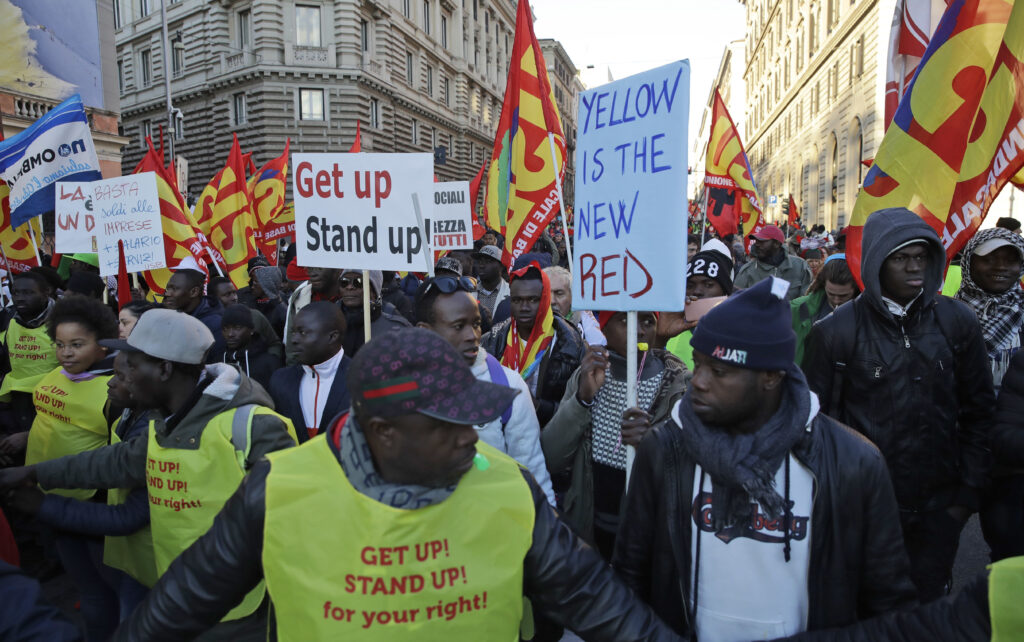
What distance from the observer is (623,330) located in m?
2.72

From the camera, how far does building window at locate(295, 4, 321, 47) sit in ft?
97.4

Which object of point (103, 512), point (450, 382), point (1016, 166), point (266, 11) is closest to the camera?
point (450, 382)

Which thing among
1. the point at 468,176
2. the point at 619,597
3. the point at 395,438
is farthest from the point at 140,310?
the point at 468,176

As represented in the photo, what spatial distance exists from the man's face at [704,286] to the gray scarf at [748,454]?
2.31m

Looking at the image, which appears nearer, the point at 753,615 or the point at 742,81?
the point at 753,615

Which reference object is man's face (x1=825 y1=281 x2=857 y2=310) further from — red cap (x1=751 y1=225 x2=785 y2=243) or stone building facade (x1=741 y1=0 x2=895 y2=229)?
stone building facade (x1=741 y1=0 x2=895 y2=229)

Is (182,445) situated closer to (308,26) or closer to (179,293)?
(179,293)

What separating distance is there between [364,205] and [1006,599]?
9.84 ft

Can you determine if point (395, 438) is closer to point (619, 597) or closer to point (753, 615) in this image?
point (619, 597)

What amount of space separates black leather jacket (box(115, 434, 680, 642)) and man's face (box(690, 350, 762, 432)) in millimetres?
504

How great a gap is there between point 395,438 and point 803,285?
7357mm

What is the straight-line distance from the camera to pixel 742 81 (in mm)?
81125

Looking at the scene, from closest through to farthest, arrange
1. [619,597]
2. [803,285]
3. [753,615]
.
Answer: [619,597] < [753,615] < [803,285]

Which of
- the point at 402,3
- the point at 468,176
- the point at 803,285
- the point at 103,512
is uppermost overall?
the point at 402,3
